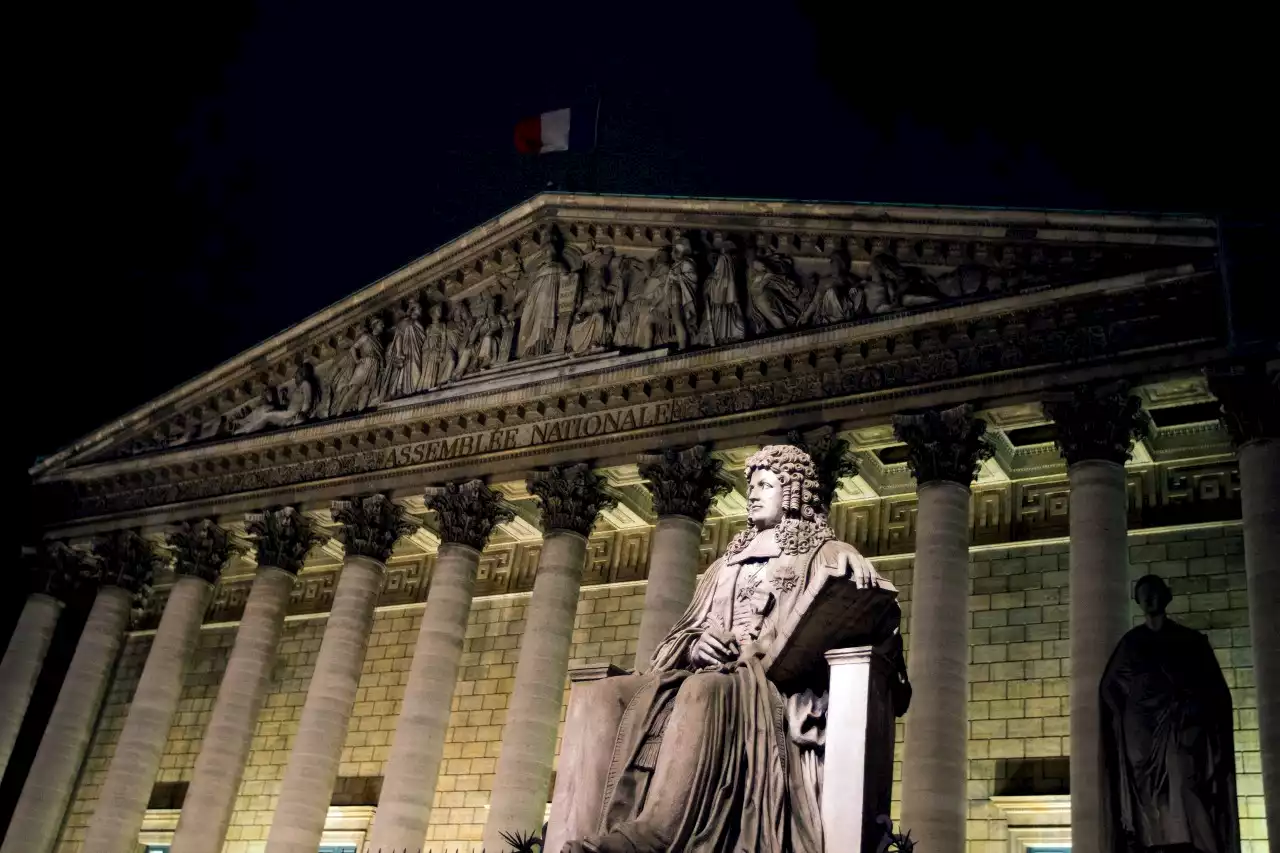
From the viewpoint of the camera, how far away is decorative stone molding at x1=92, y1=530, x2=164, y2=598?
24438mm

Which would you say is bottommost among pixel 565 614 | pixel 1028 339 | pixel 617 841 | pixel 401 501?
pixel 617 841

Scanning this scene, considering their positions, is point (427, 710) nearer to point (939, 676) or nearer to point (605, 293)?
point (605, 293)

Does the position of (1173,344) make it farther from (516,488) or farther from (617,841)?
(617,841)

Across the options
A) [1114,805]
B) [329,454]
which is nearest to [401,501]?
[329,454]

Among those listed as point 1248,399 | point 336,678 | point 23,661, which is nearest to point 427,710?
point 336,678

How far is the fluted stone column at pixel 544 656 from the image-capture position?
1762cm

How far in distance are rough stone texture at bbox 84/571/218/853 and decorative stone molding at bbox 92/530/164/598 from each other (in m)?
1.68

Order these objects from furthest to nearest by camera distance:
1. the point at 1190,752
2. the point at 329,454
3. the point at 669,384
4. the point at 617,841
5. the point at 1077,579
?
the point at 329,454 → the point at 669,384 → the point at 1077,579 → the point at 1190,752 → the point at 617,841

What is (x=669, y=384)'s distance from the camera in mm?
19781

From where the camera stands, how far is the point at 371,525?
71.2 ft

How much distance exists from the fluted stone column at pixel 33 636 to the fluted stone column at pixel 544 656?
10218 mm

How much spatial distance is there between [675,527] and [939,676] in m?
4.56

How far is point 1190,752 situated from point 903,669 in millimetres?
4235

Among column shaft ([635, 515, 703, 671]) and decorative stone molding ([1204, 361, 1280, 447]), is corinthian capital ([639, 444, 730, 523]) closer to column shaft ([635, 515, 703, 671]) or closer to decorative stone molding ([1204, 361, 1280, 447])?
column shaft ([635, 515, 703, 671])
